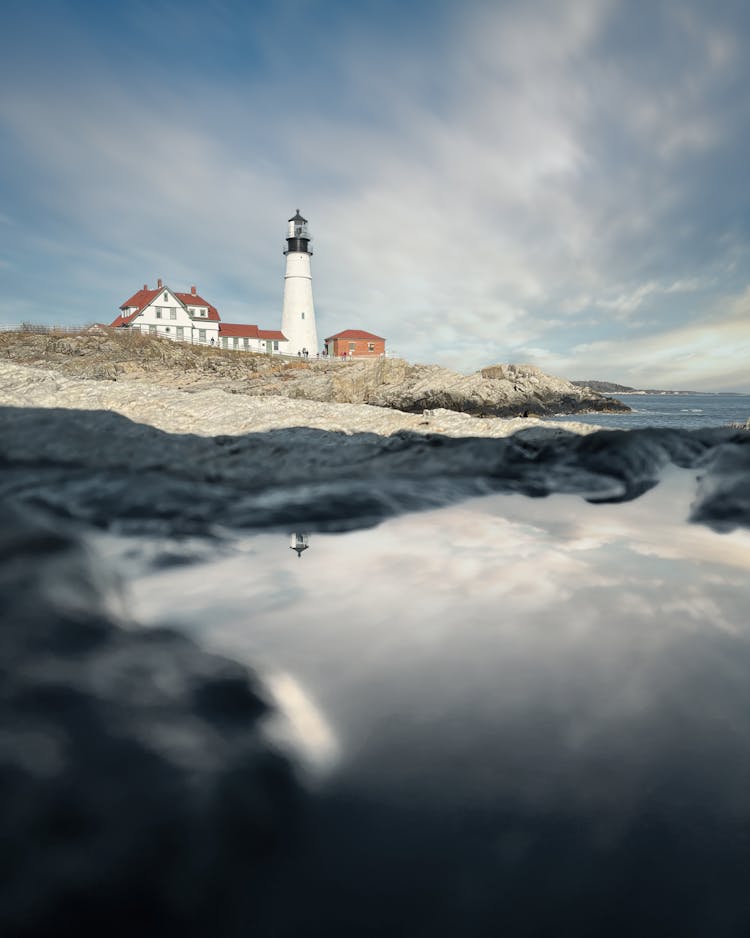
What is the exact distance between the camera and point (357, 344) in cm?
6519

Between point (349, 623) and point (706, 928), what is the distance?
1.67 meters

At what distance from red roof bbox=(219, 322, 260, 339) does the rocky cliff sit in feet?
70.6

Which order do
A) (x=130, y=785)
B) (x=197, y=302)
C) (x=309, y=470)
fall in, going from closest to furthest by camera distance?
(x=130, y=785), (x=309, y=470), (x=197, y=302)

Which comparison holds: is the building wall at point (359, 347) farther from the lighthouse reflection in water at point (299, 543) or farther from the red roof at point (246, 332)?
the lighthouse reflection in water at point (299, 543)

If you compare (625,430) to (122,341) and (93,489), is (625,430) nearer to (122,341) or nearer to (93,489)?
(93,489)

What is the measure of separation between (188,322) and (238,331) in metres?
6.04

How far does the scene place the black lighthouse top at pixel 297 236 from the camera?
182ft

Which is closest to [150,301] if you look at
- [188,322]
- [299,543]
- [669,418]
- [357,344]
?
[188,322]

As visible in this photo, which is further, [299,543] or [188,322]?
[188,322]

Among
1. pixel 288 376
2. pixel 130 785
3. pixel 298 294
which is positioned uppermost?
pixel 298 294

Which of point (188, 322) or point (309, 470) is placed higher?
point (188, 322)

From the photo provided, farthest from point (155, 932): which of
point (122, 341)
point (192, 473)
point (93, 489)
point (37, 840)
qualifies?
point (122, 341)

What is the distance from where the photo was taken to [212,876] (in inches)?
49.5

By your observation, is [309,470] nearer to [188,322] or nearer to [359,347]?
[188,322]
